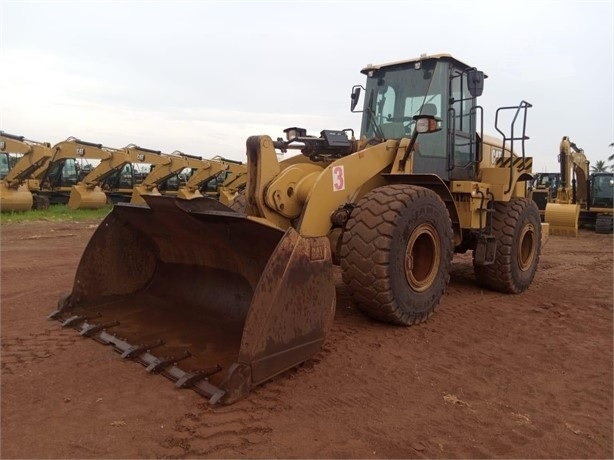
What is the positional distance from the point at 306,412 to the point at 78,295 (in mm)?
2621

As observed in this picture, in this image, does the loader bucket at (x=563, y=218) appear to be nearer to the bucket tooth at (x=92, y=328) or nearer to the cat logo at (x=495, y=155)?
the cat logo at (x=495, y=155)

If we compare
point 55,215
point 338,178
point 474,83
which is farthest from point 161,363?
point 55,215

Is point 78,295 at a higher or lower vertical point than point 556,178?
lower

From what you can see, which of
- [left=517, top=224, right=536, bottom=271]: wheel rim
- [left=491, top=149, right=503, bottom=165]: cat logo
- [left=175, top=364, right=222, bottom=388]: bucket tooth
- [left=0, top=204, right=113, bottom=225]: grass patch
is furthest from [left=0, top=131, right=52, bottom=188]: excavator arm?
[left=175, top=364, right=222, bottom=388]: bucket tooth

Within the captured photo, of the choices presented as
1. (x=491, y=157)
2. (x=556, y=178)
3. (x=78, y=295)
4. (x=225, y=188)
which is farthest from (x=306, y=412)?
(x=556, y=178)

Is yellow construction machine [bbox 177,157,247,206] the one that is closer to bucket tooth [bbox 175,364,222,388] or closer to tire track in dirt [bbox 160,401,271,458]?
bucket tooth [bbox 175,364,222,388]

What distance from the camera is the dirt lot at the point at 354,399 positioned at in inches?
105

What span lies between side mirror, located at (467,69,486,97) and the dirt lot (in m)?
2.46

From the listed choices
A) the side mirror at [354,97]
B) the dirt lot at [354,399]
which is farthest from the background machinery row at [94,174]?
the dirt lot at [354,399]

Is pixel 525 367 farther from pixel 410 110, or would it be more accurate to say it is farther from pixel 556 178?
pixel 556 178

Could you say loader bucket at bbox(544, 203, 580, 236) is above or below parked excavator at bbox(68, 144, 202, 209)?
below

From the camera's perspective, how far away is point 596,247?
13586 mm

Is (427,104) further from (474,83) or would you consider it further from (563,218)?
(563,218)

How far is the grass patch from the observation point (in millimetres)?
15709
